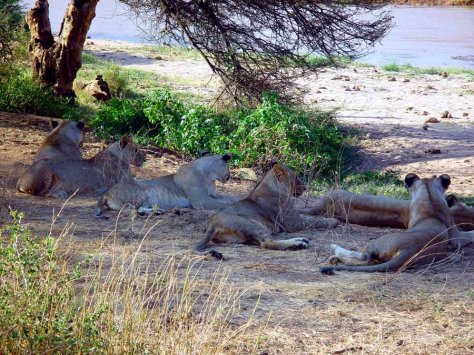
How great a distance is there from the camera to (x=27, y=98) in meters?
15.5

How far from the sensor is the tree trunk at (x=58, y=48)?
16.2 metres

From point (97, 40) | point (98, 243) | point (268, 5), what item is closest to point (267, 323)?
point (98, 243)

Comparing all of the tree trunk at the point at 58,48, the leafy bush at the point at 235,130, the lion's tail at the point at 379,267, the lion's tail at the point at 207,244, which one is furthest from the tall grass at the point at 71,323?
the tree trunk at the point at 58,48

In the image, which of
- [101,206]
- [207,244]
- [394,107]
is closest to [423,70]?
[394,107]

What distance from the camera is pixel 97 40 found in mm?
32625

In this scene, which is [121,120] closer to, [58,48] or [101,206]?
[58,48]

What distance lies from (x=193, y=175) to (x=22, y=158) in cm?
298

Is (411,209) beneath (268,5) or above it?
beneath

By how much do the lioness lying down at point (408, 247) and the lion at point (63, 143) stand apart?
474 centimetres

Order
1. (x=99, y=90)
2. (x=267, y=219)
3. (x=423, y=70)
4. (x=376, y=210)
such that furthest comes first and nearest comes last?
(x=423, y=70)
(x=99, y=90)
(x=376, y=210)
(x=267, y=219)

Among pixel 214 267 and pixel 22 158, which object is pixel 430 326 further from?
pixel 22 158

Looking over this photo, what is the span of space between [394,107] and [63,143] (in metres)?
11.5

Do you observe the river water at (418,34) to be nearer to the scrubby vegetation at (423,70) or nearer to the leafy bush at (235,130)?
the scrubby vegetation at (423,70)

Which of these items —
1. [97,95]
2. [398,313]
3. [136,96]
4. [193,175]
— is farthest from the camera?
[136,96]
